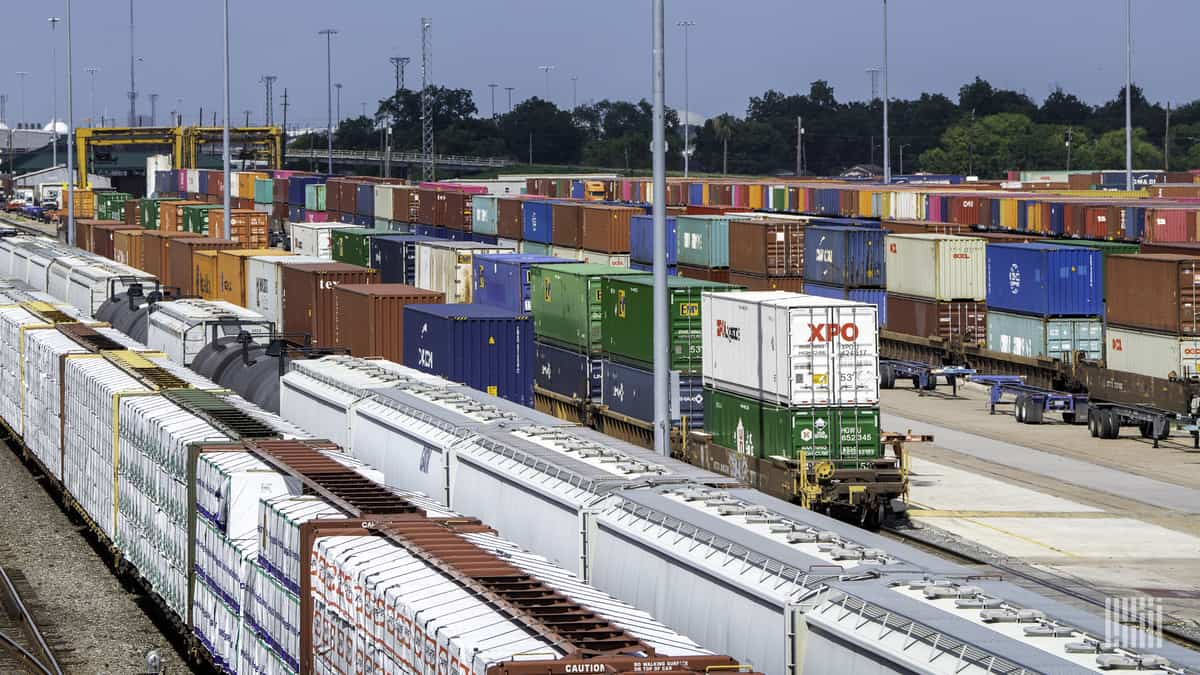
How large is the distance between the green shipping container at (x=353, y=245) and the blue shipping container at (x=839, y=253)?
17778 mm

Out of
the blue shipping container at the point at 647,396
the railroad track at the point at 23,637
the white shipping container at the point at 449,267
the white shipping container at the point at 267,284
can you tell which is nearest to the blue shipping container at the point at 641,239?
the white shipping container at the point at 449,267

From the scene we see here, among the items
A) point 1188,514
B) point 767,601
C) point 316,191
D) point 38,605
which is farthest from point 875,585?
point 316,191

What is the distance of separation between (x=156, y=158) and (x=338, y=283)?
129m

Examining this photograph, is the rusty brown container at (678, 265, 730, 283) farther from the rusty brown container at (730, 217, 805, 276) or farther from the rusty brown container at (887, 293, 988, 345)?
the rusty brown container at (887, 293, 988, 345)

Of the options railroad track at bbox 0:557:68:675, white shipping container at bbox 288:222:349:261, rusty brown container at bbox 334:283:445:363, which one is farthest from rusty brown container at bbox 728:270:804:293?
railroad track at bbox 0:557:68:675

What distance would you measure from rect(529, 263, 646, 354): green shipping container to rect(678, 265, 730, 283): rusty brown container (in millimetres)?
13928

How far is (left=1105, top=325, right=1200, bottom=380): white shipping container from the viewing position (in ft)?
147

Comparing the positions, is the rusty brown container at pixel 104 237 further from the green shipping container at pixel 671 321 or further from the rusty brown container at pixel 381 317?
the green shipping container at pixel 671 321

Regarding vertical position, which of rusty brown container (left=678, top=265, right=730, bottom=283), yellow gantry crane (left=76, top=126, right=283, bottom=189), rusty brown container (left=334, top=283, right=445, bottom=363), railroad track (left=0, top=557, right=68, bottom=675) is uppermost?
yellow gantry crane (left=76, top=126, right=283, bottom=189)

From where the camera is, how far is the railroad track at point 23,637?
1022 inches

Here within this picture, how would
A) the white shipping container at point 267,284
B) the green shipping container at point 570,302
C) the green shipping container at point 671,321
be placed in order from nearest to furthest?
the green shipping container at point 671,321
the green shipping container at point 570,302
the white shipping container at point 267,284

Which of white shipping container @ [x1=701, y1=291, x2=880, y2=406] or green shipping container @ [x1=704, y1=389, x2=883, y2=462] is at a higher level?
white shipping container @ [x1=701, y1=291, x2=880, y2=406]

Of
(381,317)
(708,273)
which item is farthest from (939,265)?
(381,317)

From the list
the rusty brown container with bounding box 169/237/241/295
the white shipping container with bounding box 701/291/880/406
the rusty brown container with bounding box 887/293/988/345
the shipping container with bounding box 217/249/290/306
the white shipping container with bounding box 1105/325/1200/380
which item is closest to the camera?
the white shipping container with bounding box 701/291/880/406
